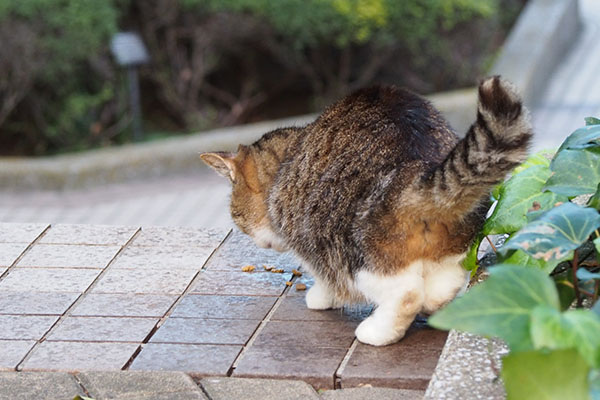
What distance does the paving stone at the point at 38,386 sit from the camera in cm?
308

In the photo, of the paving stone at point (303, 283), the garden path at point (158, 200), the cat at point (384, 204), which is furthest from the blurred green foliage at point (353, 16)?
the cat at point (384, 204)

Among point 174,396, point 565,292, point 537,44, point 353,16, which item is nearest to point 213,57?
point 353,16

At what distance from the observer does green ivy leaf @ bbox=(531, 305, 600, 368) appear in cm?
215

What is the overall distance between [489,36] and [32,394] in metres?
7.29

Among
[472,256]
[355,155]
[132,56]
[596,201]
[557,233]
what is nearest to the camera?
[557,233]

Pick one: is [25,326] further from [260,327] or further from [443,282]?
[443,282]

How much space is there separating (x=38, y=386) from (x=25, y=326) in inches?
20.1

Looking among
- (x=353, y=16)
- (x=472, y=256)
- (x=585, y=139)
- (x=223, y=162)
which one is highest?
(x=585, y=139)

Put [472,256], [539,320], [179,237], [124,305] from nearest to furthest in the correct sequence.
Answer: [539,320]
[472,256]
[124,305]
[179,237]

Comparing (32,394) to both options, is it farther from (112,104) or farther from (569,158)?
(112,104)

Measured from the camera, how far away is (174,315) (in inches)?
145

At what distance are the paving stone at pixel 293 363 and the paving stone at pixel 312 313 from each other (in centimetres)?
25

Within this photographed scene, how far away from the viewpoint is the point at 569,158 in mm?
3098

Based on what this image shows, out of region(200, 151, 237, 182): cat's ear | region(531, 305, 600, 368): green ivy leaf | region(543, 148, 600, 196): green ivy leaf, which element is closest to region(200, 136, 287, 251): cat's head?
region(200, 151, 237, 182): cat's ear
